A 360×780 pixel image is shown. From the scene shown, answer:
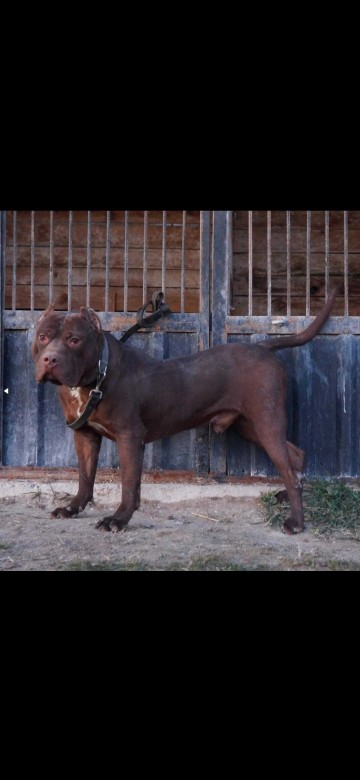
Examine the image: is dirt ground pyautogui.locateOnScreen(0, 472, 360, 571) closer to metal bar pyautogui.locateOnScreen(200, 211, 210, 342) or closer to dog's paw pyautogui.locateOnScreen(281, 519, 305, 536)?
dog's paw pyautogui.locateOnScreen(281, 519, 305, 536)

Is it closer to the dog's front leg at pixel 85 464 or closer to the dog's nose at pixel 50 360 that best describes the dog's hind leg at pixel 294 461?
the dog's front leg at pixel 85 464

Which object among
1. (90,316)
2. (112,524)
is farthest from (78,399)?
(112,524)

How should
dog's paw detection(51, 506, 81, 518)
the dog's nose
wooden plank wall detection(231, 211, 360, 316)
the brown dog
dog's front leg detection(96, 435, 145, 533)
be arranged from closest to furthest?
the dog's nose < the brown dog < dog's front leg detection(96, 435, 145, 533) < dog's paw detection(51, 506, 81, 518) < wooden plank wall detection(231, 211, 360, 316)

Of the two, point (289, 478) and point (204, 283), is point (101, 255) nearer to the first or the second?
point (204, 283)

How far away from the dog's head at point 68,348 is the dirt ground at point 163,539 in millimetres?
875

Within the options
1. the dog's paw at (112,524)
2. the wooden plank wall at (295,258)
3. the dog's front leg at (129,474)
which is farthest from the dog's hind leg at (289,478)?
the wooden plank wall at (295,258)

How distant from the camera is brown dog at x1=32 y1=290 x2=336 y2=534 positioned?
388 centimetres

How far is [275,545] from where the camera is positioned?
3762 millimetres

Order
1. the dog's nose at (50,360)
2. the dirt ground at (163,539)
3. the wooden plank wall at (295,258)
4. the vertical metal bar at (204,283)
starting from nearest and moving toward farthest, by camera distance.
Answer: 1. the dirt ground at (163,539)
2. the dog's nose at (50,360)
3. the vertical metal bar at (204,283)
4. the wooden plank wall at (295,258)

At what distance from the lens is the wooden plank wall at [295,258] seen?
23.6 feet

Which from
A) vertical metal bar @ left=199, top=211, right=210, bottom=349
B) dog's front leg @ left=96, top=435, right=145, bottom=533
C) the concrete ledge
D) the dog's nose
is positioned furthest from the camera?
vertical metal bar @ left=199, top=211, right=210, bottom=349

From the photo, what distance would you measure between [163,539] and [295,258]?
4.39 meters

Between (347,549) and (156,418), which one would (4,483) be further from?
(347,549)

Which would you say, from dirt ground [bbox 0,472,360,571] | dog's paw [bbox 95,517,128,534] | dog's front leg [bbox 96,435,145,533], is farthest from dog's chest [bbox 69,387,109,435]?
dirt ground [bbox 0,472,360,571]
